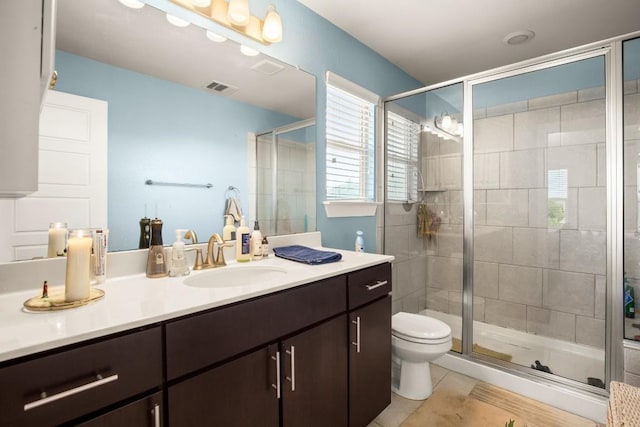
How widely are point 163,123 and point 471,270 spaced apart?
2.21 meters

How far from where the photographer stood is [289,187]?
1928 millimetres

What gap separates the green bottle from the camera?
1.80 meters

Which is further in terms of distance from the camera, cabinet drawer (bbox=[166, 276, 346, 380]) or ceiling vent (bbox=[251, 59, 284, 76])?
ceiling vent (bbox=[251, 59, 284, 76])

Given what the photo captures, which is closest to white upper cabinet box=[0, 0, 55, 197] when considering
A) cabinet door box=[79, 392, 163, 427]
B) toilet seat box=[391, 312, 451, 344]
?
Answer: cabinet door box=[79, 392, 163, 427]

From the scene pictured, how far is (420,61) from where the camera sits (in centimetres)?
282

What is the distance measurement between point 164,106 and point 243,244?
715 mm

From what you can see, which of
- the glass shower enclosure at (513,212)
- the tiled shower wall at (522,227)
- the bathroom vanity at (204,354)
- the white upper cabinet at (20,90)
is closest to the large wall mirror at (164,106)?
the bathroom vanity at (204,354)

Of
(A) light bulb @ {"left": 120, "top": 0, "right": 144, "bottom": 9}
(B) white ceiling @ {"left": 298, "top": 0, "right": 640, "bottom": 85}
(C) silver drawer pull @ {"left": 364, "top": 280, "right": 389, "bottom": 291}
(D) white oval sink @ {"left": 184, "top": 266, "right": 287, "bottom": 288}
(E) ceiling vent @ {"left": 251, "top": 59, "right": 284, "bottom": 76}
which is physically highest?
(B) white ceiling @ {"left": 298, "top": 0, "right": 640, "bottom": 85}

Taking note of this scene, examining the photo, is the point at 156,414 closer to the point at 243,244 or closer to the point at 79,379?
the point at 79,379

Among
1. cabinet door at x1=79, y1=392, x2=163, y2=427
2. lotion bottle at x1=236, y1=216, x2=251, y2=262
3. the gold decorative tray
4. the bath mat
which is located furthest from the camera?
the bath mat

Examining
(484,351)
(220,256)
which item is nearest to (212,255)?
(220,256)

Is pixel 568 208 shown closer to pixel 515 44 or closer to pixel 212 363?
pixel 515 44

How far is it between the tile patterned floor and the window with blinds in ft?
4.93

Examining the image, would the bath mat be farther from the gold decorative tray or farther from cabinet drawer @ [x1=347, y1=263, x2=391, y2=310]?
the gold decorative tray
